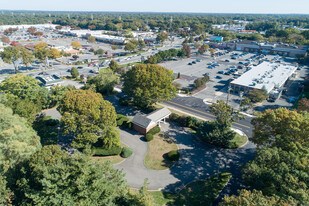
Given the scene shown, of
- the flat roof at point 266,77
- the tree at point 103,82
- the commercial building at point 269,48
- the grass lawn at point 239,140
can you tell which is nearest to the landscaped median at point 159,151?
the grass lawn at point 239,140

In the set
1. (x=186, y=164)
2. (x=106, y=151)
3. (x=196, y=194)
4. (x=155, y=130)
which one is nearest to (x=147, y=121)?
(x=155, y=130)

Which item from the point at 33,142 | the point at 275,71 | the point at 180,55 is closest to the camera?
the point at 33,142

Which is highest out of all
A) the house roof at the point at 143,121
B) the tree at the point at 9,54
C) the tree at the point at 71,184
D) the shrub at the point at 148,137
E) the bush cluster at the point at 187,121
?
the tree at the point at 9,54

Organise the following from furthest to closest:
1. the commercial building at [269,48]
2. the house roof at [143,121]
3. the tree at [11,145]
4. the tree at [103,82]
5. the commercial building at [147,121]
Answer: the commercial building at [269,48] < the tree at [103,82] < the commercial building at [147,121] < the house roof at [143,121] < the tree at [11,145]

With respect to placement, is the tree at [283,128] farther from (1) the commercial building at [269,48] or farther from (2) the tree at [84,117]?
(1) the commercial building at [269,48]

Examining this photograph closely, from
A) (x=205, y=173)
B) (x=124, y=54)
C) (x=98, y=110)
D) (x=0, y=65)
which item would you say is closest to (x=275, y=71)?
(x=205, y=173)

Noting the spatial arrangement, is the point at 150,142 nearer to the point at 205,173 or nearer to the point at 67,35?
the point at 205,173
